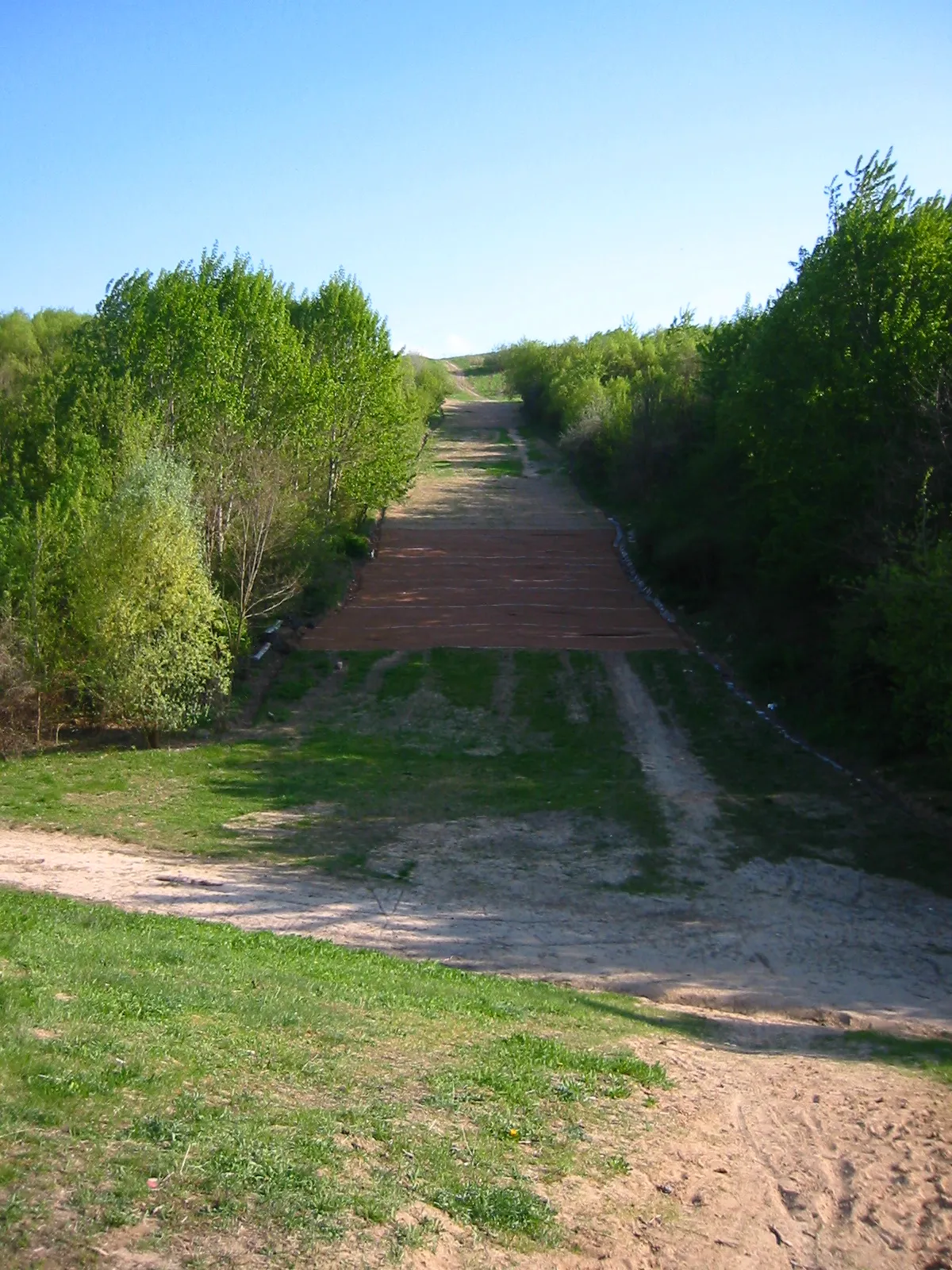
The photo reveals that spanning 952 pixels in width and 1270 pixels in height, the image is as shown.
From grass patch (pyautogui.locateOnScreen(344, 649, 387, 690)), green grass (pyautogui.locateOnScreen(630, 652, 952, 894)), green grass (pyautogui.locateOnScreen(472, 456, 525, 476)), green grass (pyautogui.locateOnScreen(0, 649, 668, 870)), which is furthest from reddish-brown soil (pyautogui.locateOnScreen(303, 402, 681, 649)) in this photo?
green grass (pyautogui.locateOnScreen(630, 652, 952, 894))

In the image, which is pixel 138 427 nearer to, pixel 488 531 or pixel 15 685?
pixel 15 685

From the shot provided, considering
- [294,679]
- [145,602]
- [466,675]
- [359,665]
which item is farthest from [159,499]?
[466,675]

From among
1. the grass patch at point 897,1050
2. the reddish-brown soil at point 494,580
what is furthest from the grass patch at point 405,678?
the grass patch at point 897,1050

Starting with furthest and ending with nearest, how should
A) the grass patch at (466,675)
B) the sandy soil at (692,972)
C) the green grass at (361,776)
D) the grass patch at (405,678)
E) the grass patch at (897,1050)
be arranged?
the grass patch at (405,678) < the grass patch at (466,675) < the green grass at (361,776) < the grass patch at (897,1050) < the sandy soil at (692,972)

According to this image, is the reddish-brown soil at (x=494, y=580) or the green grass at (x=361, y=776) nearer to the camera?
the green grass at (x=361, y=776)

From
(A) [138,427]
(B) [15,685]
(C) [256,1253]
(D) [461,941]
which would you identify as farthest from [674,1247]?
(A) [138,427]

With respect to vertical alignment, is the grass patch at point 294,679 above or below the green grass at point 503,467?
below

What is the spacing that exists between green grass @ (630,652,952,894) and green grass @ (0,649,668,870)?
175 centimetres

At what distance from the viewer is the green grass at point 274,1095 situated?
5430mm

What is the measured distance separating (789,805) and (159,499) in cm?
1530

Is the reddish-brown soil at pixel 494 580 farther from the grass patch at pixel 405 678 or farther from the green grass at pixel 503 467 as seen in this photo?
the green grass at pixel 503 467

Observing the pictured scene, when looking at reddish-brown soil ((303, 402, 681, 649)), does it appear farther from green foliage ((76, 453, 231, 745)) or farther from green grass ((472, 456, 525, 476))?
green foliage ((76, 453, 231, 745))

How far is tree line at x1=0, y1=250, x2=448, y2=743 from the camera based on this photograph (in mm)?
25531

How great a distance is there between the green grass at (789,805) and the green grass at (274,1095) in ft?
30.1
